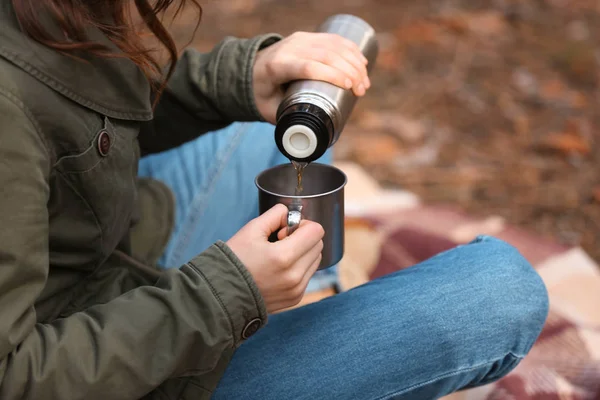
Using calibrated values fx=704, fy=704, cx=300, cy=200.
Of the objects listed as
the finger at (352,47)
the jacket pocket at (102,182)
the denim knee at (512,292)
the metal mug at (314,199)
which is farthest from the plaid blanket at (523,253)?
the jacket pocket at (102,182)

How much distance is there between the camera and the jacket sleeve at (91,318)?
710 millimetres

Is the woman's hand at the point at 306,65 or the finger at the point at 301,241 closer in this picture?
the finger at the point at 301,241

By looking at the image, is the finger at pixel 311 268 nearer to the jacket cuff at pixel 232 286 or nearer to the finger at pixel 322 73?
the jacket cuff at pixel 232 286

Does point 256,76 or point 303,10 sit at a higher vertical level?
point 256,76

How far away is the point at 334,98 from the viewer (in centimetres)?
97

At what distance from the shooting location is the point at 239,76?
1.15 metres

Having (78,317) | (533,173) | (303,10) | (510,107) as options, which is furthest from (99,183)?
(303,10)

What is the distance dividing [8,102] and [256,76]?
1.62 feet

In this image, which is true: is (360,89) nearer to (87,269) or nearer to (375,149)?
(87,269)

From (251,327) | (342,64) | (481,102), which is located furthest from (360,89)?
(481,102)

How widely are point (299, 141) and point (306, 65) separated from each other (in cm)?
18

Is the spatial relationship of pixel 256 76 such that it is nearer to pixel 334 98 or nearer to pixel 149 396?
pixel 334 98

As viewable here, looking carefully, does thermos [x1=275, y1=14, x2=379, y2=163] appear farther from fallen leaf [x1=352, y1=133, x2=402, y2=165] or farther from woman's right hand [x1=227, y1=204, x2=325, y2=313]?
fallen leaf [x1=352, y1=133, x2=402, y2=165]

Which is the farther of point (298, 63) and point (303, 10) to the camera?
point (303, 10)
